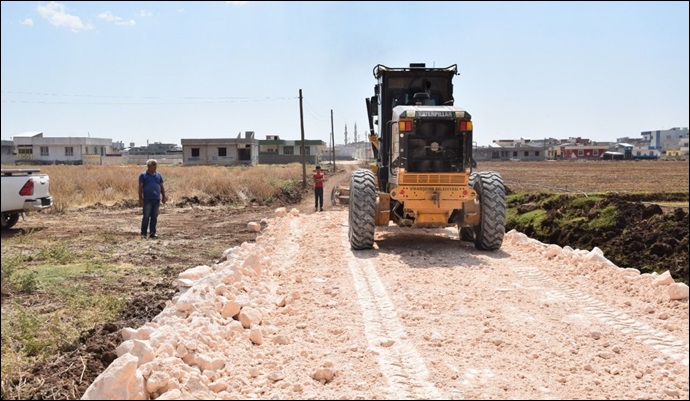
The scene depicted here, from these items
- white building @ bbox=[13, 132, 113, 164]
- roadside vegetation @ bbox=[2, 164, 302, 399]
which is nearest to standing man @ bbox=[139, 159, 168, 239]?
roadside vegetation @ bbox=[2, 164, 302, 399]

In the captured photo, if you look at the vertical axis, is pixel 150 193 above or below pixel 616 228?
above

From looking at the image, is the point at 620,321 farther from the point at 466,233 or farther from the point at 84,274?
the point at 84,274

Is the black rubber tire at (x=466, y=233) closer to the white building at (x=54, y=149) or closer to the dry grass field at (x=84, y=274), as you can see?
the dry grass field at (x=84, y=274)

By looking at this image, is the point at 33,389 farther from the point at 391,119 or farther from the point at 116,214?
the point at 116,214

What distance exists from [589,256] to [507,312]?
3.17 metres

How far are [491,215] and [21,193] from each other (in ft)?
26.2

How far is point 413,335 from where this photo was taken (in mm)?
6227

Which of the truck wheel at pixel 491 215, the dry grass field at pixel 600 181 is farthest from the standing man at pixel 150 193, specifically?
the dry grass field at pixel 600 181

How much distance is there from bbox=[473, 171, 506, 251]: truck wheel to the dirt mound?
3210 mm

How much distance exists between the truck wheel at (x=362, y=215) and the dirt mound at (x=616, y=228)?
17.9 feet

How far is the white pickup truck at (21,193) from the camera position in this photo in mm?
7785

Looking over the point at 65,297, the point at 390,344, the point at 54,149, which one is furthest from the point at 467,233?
the point at 54,149

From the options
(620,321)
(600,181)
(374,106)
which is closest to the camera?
(620,321)

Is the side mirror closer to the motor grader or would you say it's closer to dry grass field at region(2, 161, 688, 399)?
the motor grader
